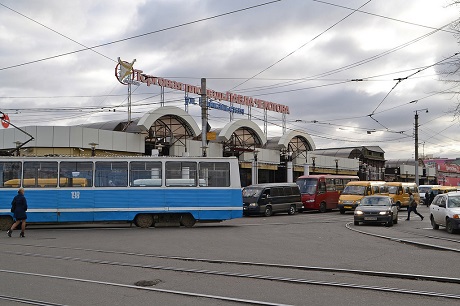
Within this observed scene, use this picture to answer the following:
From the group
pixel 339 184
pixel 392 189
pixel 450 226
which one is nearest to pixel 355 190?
pixel 339 184

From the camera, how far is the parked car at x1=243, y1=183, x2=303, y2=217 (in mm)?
31625

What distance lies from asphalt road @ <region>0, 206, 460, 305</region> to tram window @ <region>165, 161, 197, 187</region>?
14.4 feet

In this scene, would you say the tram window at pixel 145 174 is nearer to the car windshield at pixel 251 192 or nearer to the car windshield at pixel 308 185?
the car windshield at pixel 251 192

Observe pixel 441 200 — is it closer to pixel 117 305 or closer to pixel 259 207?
pixel 259 207

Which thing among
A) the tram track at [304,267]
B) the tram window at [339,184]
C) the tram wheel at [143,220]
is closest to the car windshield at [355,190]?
the tram window at [339,184]

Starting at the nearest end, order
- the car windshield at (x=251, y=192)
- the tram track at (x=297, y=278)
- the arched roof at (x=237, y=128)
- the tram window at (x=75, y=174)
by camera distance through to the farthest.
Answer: the tram track at (x=297, y=278) → the tram window at (x=75, y=174) → the car windshield at (x=251, y=192) → the arched roof at (x=237, y=128)

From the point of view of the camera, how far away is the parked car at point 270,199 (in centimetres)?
3162

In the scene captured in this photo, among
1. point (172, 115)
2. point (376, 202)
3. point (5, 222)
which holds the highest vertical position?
point (172, 115)

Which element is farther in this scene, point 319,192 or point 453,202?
point 319,192

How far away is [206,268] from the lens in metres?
10.6

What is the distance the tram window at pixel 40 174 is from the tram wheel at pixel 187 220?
5470mm

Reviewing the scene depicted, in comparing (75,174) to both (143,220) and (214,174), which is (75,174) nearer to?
(143,220)

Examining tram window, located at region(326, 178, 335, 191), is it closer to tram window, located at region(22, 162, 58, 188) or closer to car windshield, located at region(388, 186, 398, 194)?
car windshield, located at region(388, 186, 398, 194)

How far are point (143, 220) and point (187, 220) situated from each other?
1.85 metres
